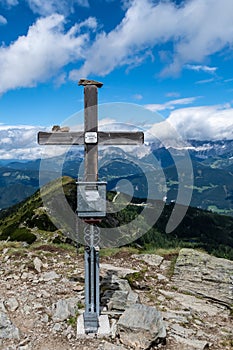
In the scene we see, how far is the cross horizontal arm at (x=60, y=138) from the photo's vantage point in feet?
31.8

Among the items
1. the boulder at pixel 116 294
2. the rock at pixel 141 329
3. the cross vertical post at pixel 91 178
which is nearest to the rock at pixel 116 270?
the boulder at pixel 116 294

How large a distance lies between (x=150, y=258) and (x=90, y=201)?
9544 mm

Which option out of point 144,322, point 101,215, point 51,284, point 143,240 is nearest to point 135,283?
point 51,284

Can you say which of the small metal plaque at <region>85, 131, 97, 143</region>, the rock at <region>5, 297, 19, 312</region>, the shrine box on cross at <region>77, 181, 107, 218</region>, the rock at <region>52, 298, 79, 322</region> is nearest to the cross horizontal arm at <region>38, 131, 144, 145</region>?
the small metal plaque at <region>85, 131, 97, 143</region>

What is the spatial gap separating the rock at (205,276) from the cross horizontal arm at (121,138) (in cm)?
769

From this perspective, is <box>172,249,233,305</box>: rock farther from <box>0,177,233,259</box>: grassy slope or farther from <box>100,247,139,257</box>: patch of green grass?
<box>0,177,233,259</box>: grassy slope

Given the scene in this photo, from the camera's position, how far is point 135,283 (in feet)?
44.8

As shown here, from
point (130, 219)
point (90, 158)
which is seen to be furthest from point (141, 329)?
point (130, 219)

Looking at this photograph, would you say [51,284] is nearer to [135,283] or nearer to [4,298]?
[4,298]

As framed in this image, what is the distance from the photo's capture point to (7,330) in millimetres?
9406

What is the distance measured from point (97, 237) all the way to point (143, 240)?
135671 millimetres

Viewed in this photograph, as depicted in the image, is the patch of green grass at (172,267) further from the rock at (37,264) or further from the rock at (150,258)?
the rock at (37,264)

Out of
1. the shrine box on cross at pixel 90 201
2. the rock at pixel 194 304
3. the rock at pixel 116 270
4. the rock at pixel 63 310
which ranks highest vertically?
the shrine box on cross at pixel 90 201

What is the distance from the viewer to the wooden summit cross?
938 centimetres
